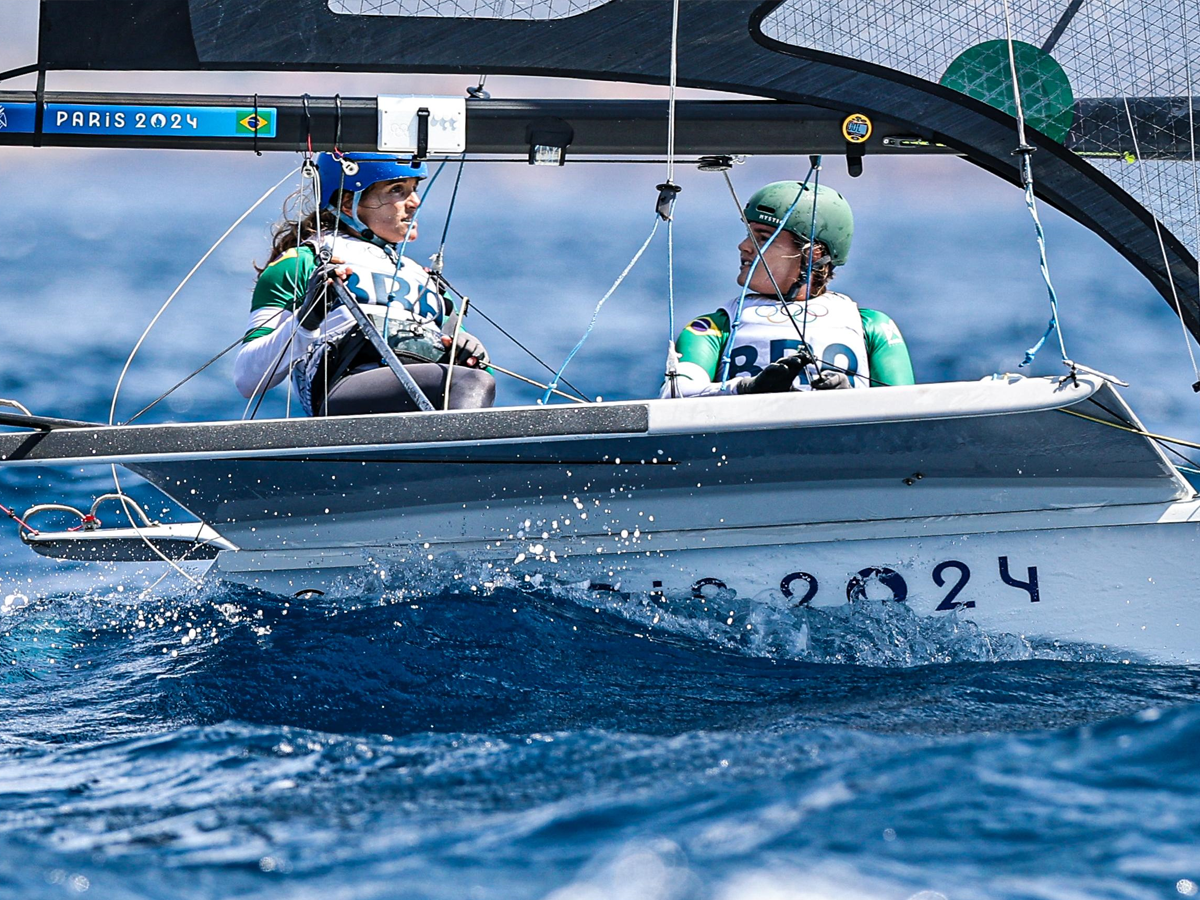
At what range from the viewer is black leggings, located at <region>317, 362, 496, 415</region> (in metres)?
2.82

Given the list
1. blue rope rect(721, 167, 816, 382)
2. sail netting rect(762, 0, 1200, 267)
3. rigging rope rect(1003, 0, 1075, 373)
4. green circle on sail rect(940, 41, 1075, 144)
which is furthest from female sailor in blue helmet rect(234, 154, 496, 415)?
green circle on sail rect(940, 41, 1075, 144)

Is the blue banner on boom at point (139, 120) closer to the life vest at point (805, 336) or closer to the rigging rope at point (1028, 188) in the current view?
the life vest at point (805, 336)

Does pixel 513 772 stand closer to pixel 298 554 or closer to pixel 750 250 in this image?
pixel 298 554

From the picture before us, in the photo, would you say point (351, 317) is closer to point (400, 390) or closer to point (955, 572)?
point (400, 390)

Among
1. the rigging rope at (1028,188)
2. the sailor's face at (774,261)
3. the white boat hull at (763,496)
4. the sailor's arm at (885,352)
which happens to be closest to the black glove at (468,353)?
the white boat hull at (763,496)

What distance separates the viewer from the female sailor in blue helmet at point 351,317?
9.43ft

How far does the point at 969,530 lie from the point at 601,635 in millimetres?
807

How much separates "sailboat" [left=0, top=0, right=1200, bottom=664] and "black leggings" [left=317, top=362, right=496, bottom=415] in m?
0.18

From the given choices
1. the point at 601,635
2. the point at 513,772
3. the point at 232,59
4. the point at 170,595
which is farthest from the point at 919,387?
the point at 170,595

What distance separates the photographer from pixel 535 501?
9.19ft

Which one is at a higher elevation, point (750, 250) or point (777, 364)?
point (750, 250)

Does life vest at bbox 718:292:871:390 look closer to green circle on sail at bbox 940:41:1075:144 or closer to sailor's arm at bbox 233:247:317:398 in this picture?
green circle on sail at bbox 940:41:1075:144

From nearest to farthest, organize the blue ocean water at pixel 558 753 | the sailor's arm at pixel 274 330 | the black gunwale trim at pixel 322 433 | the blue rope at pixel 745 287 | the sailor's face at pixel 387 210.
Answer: the blue ocean water at pixel 558 753 < the black gunwale trim at pixel 322 433 < the sailor's arm at pixel 274 330 < the blue rope at pixel 745 287 < the sailor's face at pixel 387 210

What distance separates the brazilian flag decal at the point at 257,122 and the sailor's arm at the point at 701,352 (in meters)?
1.11
